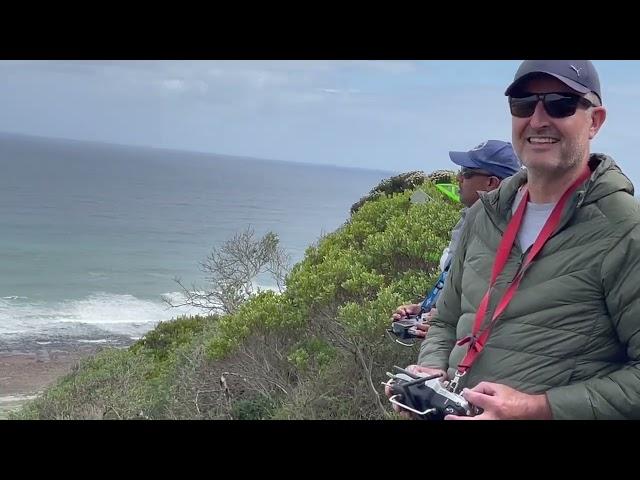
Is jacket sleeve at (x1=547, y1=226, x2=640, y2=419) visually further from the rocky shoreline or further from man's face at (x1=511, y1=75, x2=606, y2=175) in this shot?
the rocky shoreline

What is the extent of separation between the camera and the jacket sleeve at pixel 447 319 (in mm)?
2104

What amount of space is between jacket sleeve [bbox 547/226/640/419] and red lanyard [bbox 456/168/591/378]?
0.18 meters

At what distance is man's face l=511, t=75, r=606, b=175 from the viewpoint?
1.80m

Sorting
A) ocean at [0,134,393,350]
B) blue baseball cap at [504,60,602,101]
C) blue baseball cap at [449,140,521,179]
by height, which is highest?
blue baseball cap at [504,60,602,101]

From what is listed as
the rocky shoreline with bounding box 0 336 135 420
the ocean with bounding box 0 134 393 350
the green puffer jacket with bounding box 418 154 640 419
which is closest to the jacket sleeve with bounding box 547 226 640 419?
the green puffer jacket with bounding box 418 154 640 419

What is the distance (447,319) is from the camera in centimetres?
217

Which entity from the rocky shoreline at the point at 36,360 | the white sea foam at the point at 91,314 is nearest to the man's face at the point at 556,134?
the rocky shoreline at the point at 36,360

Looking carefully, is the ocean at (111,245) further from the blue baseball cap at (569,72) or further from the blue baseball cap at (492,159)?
the blue baseball cap at (569,72)

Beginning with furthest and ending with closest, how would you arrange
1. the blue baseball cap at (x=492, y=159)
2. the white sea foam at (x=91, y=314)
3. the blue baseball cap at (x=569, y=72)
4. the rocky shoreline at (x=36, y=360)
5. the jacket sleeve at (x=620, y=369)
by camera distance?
the white sea foam at (x=91, y=314)
the rocky shoreline at (x=36, y=360)
the blue baseball cap at (x=492, y=159)
the blue baseball cap at (x=569, y=72)
the jacket sleeve at (x=620, y=369)

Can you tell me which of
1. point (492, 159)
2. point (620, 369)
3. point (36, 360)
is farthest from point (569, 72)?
point (36, 360)

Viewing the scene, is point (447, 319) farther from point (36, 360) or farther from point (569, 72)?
point (36, 360)

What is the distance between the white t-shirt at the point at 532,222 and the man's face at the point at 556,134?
0.11m
